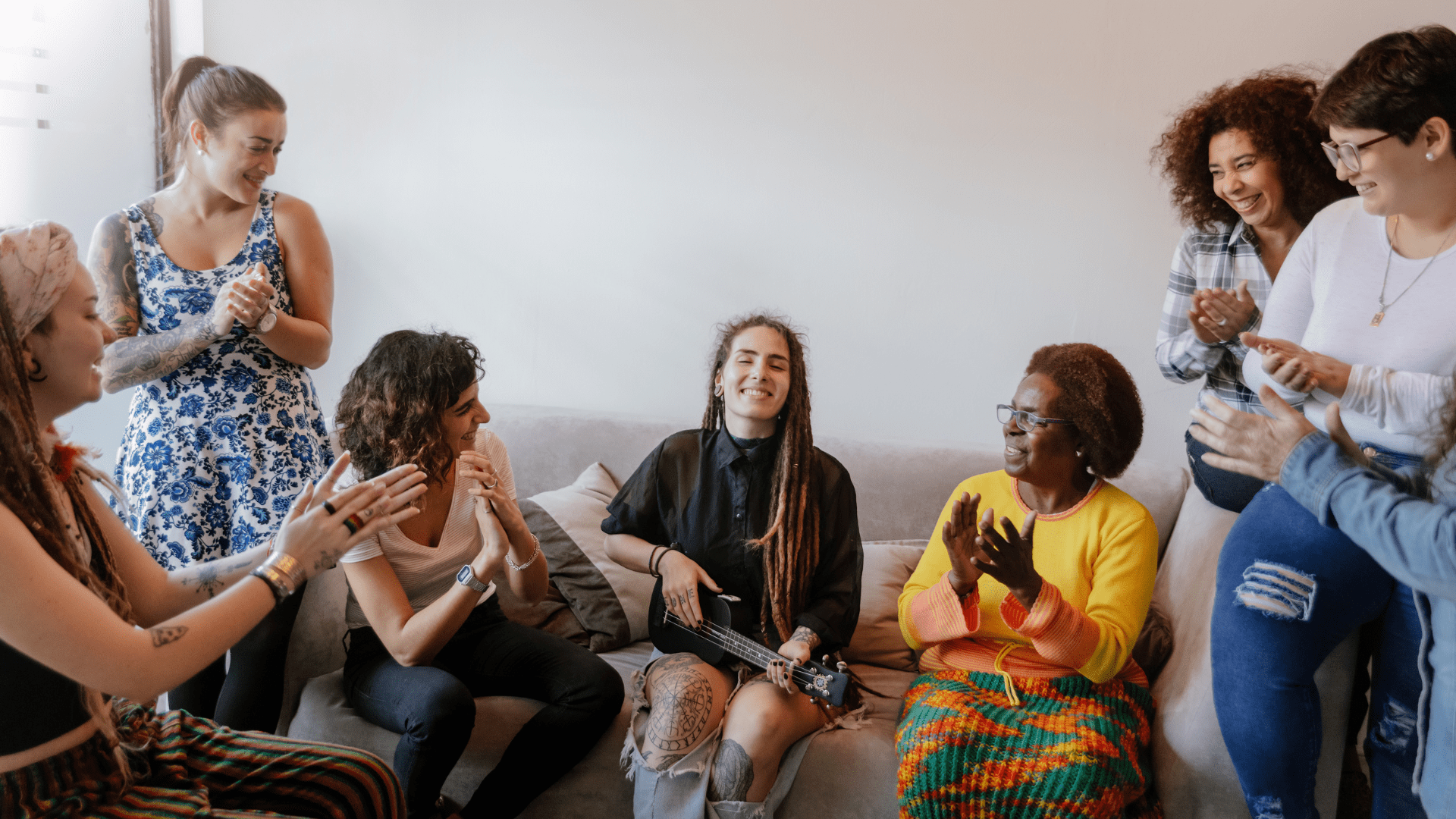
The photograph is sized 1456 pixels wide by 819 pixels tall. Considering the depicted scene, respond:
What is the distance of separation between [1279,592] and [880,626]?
0.97 metres

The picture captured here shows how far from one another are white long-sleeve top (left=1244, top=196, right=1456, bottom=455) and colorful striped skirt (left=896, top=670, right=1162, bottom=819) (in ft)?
2.17

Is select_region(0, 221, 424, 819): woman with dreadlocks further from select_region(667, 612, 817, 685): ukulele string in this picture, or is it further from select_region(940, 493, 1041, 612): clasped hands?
select_region(940, 493, 1041, 612): clasped hands

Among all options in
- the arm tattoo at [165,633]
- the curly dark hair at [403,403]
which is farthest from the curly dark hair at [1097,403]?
the arm tattoo at [165,633]

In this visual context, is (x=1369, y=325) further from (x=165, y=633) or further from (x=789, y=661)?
(x=165, y=633)

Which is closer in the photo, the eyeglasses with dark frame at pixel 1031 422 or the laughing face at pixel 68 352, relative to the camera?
the laughing face at pixel 68 352

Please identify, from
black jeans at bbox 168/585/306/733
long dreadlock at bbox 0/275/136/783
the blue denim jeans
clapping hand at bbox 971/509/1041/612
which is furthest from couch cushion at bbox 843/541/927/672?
long dreadlock at bbox 0/275/136/783

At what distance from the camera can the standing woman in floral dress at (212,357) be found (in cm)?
196

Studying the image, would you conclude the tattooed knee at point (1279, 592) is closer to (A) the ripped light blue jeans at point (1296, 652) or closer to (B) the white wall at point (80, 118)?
(A) the ripped light blue jeans at point (1296, 652)

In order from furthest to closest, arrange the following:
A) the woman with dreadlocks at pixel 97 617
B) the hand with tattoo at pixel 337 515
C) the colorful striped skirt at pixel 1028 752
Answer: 1. the colorful striped skirt at pixel 1028 752
2. the hand with tattoo at pixel 337 515
3. the woman with dreadlocks at pixel 97 617

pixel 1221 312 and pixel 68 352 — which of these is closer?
pixel 68 352

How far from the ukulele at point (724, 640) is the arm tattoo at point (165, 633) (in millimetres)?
1013

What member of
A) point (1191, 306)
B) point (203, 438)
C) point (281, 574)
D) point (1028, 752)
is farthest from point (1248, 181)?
point (203, 438)

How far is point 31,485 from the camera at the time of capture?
120 cm

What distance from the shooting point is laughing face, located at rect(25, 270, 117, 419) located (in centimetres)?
125
